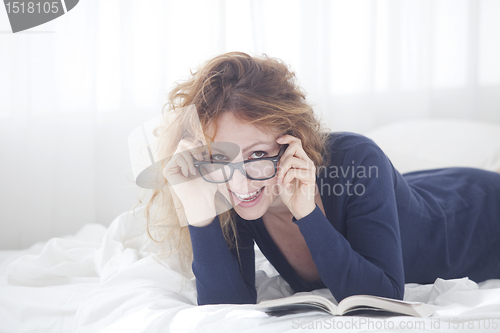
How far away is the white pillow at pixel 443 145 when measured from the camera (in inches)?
63.9

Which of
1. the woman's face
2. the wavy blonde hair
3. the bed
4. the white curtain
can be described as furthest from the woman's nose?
the white curtain

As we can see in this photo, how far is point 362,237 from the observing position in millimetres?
897

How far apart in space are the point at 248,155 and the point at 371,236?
1.15 feet

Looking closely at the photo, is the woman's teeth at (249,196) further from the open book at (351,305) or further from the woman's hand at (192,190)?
the open book at (351,305)

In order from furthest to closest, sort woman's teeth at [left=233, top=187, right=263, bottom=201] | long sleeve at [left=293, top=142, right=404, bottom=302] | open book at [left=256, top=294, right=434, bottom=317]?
1. woman's teeth at [left=233, top=187, right=263, bottom=201]
2. long sleeve at [left=293, top=142, right=404, bottom=302]
3. open book at [left=256, top=294, right=434, bottom=317]

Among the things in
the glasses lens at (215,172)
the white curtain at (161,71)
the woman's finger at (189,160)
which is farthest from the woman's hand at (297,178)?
the white curtain at (161,71)

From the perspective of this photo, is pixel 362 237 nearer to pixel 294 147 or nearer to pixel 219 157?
pixel 294 147

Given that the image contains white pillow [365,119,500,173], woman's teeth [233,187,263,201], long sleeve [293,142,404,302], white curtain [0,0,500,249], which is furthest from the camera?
white curtain [0,0,500,249]

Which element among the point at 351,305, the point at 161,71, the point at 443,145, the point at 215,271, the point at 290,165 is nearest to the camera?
the point at 351,305

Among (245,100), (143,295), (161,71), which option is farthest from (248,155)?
(161,71)

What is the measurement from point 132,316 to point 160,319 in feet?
0.29

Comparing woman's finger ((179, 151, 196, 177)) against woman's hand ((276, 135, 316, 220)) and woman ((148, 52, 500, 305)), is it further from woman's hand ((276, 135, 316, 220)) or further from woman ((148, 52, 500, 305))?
woman's hand ((276, 135, 316, 220))

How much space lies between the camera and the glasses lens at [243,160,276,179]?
2.89ft

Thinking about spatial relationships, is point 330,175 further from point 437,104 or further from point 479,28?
point 479,28
